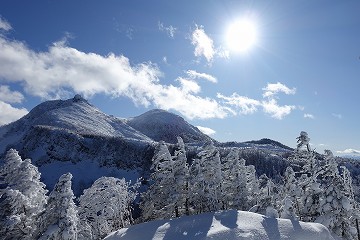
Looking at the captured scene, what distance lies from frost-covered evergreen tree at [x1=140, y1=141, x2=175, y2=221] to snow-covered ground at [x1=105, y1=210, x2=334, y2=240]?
7273mm

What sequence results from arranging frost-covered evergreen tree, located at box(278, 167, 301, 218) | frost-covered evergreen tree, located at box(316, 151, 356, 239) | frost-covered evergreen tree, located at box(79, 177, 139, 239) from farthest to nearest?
frost-covered evergreen tree, located at box(79, 177, 139, 239) → frost-covered evergreen tree, located at box(278, 167, 301, 218) → frost-covered evergreen tree, located at box(316, 151, 356, 239)

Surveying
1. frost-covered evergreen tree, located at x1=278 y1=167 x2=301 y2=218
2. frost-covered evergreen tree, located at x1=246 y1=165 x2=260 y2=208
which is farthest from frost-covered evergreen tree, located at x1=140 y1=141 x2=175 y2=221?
frost-covered evergreen tree, located at x1=278 y1=167 x2=301 y2=218

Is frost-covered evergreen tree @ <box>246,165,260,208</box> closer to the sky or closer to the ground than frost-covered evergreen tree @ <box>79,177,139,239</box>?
closer to the sky

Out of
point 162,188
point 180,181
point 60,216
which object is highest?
point 180,181

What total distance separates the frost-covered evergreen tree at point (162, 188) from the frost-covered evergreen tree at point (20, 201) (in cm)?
1643

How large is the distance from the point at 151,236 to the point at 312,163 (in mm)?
20257

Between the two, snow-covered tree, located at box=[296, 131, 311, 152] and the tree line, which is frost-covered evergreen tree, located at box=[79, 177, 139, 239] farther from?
→ snow-covered tree, located at box=[296, 131, 311, 152]

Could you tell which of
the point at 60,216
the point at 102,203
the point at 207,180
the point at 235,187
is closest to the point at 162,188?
the point at 207,180

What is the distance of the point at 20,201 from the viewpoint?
3275 cm

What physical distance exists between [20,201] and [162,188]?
773 inches

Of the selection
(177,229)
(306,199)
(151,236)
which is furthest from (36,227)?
(306,199)

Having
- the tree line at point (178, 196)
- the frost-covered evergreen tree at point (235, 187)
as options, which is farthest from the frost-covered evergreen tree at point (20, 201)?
the frost-covered evergreen tree at point (235, 187)

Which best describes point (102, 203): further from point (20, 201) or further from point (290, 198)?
point (290, 198)

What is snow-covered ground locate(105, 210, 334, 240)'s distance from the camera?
113 feet
